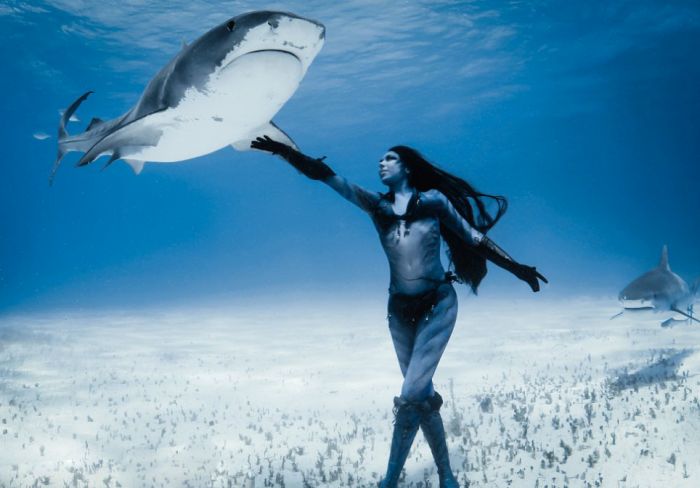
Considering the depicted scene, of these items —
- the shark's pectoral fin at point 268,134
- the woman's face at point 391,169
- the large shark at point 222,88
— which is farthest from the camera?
the shark's pectoral fin at point 268,134

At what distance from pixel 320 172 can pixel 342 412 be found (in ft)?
15.1

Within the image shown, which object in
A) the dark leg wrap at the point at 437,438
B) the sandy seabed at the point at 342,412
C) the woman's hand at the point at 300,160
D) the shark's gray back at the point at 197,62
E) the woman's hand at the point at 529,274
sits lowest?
the sandy seabed at the point at 342,412

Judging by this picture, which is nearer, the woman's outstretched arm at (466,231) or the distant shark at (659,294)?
the woman's outstretched arm at (466,231)

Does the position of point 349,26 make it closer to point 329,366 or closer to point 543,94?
point 329,366

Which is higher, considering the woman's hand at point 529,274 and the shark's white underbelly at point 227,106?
the shark's white underbelly at point 227,106

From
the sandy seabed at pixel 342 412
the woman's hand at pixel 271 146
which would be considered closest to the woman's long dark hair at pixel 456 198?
the woman's hand at pixel 271 146

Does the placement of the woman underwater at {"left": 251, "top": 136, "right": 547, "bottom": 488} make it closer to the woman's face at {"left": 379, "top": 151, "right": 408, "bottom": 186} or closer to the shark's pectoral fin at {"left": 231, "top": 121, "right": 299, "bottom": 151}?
the woman's face at {"left": 379, "top": 151, "right": 408, "bottom": 186}

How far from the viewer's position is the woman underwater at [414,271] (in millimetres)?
3713

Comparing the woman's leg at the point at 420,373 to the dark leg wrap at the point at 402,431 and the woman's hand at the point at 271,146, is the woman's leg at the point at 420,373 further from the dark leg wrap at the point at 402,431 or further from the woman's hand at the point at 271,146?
the woman's hand at the point at 271,146

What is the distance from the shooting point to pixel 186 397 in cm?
827

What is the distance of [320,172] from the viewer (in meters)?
3.79

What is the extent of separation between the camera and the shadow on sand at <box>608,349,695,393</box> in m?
6.48

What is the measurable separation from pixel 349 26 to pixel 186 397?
785 inches

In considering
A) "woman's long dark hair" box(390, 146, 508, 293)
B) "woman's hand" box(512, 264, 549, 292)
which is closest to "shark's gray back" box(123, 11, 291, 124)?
"woman's long dark hair" box(390, 146, 508, 293)
